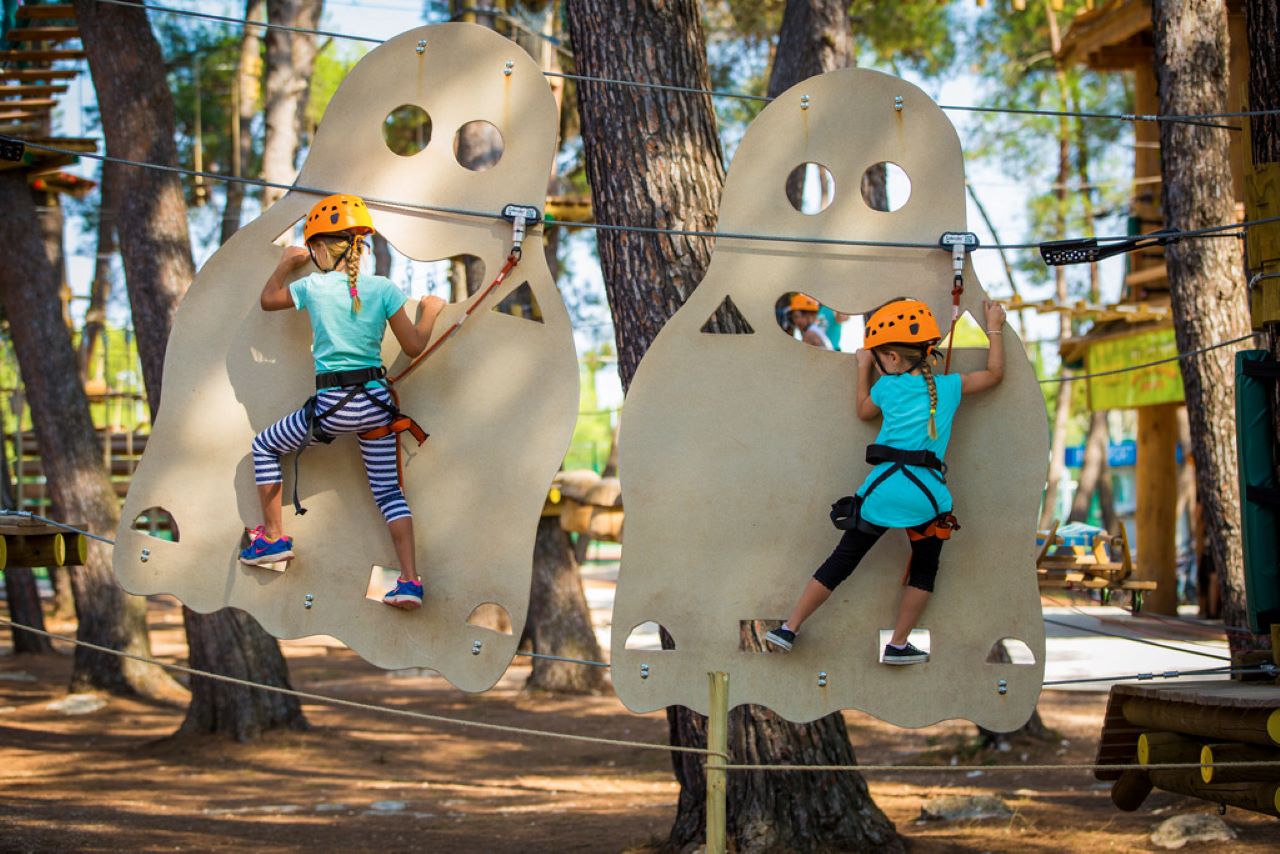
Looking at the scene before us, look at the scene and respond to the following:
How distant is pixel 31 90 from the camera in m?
12.2

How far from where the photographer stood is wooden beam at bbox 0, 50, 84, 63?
36.2 ft

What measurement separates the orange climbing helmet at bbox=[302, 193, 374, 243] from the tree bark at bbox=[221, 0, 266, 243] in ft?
46.8

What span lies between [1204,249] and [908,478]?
4.68m

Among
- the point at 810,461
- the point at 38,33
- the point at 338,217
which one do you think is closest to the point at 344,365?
the point at 338,217

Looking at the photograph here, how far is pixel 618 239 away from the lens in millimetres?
6863

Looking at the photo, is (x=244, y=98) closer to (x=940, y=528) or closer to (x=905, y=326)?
(x=905, y=326)

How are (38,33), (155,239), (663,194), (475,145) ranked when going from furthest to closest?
(475,145) < (155,239) < (38,33) < (663,194)

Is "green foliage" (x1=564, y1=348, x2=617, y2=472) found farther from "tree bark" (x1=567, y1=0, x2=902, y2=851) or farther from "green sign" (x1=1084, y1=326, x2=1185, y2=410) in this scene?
"tree bark" (x1=567, y1=0, x2=902, y2=851)

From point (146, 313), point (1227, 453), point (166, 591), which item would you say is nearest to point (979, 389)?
point (166, 591)

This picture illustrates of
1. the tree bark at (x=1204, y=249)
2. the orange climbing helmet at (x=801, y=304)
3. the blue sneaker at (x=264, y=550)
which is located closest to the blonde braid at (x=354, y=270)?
the blue sneaker at (x=264, y=550)

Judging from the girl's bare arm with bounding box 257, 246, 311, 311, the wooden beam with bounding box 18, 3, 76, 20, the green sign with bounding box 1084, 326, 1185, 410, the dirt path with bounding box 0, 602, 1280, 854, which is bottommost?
the dirt path with bounding box 0, 602, 1280, 854

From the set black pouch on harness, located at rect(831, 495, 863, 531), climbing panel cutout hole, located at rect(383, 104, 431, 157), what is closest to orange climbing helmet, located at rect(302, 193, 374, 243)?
black pouch on harness, located at rect(831, 495, 863, 531)

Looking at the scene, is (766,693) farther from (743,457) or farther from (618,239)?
(618,239)

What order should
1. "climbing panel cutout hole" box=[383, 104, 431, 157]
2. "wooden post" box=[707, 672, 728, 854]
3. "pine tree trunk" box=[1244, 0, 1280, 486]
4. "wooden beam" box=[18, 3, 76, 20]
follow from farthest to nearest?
"climbing panel cutout hole" box=[383, 104, 431, 157], "wooden beam" box=[18, 3, 76, 20], "pine tree trunk" box=[1244, 0, 1280, 486], "wooden post" box=[707, 672, 728, 854]
